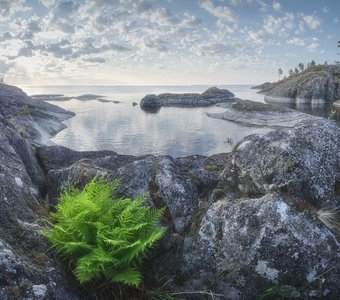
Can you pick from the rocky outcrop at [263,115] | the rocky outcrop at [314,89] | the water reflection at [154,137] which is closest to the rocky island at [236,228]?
the water reflection at [154,137]

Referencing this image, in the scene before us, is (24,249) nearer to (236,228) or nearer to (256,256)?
(236,228)

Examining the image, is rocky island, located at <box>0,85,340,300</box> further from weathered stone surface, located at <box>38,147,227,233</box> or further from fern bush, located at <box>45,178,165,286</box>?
fern bush, located at <box>45,178,165,286</box>

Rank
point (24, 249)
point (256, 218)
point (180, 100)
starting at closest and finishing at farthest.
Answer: point (24, 249)
point (256, 218)
point (180, 100)

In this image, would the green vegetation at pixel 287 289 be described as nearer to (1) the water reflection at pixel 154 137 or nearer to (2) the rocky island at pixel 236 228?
(2) the rocky island at pixel 236 228

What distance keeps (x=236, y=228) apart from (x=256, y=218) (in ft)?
1.39

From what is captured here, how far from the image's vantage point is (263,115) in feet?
280

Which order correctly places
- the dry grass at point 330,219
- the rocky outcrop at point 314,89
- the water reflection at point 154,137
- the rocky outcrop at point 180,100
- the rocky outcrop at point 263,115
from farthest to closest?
the rocky outcrop at point 180,100, the rocky outcrop at point 314,89, the rocky outcrop at point 263,115, the water reflection at point 154,137, the dry grass at point 330,219

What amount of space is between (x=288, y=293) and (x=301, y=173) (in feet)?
8.21

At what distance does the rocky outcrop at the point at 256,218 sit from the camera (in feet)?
20.9

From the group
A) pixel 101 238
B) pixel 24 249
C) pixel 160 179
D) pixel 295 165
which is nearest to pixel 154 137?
pixel 160 179

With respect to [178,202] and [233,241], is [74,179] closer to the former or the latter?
[178,202]

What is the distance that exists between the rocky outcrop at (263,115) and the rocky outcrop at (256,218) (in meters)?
73.1

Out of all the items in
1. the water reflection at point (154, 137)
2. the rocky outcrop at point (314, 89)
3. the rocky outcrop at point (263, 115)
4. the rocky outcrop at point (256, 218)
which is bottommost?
the water reflection at point (154, 137)

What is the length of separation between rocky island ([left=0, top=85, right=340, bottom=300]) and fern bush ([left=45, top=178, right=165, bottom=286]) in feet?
1.27
